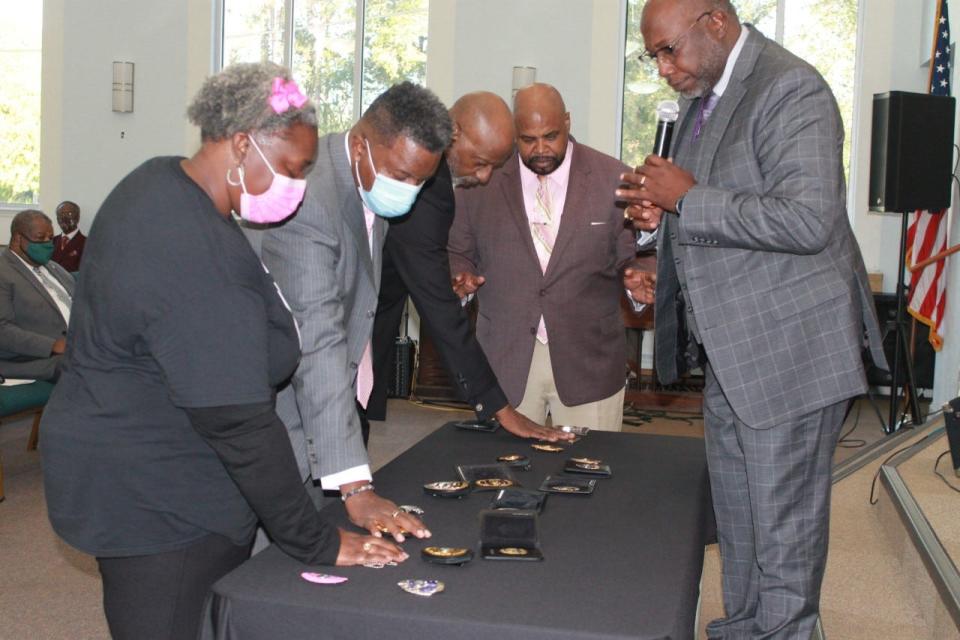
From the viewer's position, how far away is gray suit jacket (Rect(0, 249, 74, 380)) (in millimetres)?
5023

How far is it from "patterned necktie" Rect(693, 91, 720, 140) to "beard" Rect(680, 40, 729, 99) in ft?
0.16

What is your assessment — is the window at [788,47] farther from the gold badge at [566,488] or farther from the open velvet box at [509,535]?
the open velvet box at [509,535]

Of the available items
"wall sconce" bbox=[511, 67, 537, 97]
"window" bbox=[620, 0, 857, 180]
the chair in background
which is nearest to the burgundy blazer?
the chair in background

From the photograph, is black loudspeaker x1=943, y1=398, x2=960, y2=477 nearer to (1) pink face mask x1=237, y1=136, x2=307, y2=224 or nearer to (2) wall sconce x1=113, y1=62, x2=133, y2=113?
(1) pink face mask x1=237, y1=136, x2=307, y2=224

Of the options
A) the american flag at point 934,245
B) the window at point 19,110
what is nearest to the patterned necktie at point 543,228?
the american flag at point 934,245

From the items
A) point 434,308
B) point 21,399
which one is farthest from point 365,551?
point 21,399

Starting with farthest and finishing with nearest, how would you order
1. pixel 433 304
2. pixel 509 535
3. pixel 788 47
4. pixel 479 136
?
pixel 788 47 < pixel 479 136 < pixel 433 304 < pixel 509 535

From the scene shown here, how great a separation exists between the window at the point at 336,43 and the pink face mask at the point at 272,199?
7480 millimetres

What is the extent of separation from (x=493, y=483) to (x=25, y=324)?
396cm

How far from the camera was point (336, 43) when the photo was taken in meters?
9.28

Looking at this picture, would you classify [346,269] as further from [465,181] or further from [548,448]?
[465,181]

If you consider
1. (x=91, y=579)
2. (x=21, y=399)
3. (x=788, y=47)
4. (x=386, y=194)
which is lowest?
(x=91, y=579)

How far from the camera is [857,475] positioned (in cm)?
526

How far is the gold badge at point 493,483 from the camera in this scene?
2039 millimetres
